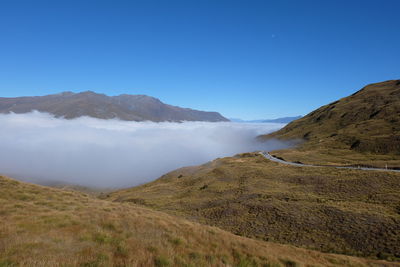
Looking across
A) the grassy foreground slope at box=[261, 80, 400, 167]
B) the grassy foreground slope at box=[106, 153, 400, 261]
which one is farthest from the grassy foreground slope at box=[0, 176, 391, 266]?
the grassy foreground slope at box=[261, 80, 400, 167]

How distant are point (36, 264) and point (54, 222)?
7.16 metres

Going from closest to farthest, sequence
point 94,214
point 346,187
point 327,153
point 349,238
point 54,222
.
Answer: point 54,222 < point 94,214 < point 349,238 < point 346,187 < point 327,153

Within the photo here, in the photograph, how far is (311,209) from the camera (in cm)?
3158

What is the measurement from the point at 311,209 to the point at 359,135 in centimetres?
10993

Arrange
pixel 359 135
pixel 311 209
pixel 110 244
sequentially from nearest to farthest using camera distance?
1. pixel 110 244
2. pixel 311 209
3. pixel 359 135

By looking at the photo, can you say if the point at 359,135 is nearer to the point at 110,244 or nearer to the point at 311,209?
the point at 311,209

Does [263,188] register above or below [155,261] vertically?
below

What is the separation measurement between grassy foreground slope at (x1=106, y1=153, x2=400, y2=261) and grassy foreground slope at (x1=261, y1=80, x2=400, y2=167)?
25659 mm

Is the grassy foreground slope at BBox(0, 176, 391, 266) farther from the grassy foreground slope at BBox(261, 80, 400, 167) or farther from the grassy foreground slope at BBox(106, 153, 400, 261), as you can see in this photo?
the grassy foreground slope at BBox(261, 80, 400, 167)

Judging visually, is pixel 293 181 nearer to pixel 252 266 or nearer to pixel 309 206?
pixel 309 206

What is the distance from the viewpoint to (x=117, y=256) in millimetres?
9695

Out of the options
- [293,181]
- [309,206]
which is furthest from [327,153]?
[309,206]

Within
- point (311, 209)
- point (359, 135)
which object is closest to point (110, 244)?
point (311, 209)

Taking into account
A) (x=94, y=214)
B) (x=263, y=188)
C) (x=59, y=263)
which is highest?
(x=59, y=263)
